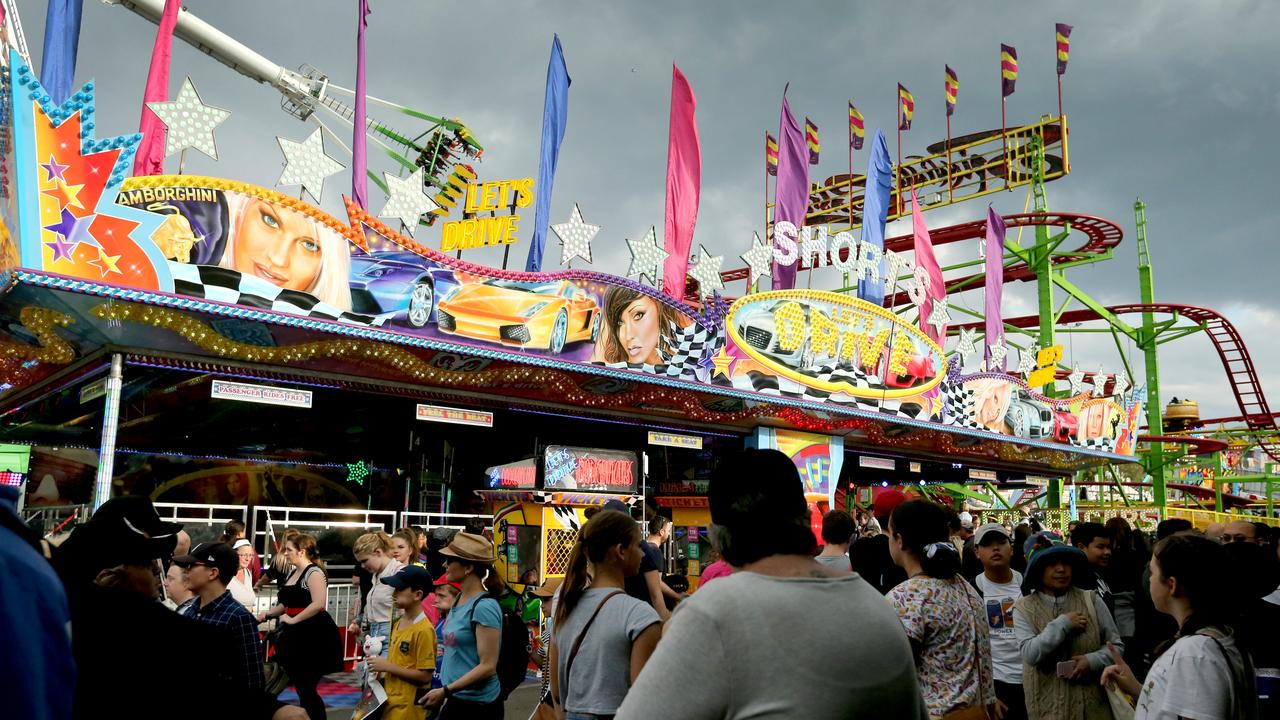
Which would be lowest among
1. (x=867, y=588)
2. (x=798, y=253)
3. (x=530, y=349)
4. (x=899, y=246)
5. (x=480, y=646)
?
(x=480, y=646)

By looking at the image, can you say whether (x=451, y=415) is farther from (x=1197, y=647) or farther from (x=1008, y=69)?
(x=1008, y=69)

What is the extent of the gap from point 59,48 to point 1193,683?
43.4ft

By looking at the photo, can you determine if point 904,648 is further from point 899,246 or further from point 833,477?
point 899,246

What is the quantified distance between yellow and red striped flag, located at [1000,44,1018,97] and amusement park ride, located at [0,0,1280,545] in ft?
4.40

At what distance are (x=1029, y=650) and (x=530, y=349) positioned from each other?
930 cm

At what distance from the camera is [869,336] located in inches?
675

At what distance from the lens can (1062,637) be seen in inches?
152

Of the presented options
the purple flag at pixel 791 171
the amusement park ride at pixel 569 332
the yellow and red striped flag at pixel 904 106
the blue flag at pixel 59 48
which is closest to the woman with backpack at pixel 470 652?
the amusement park ride at pixel 569 332

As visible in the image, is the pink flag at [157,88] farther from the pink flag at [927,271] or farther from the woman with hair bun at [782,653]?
the pink flag at [927,271]

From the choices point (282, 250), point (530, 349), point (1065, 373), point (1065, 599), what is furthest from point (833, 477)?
point (1065, 373)

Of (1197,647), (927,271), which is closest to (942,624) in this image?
(1197,647)

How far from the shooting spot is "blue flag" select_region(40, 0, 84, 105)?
1084cm

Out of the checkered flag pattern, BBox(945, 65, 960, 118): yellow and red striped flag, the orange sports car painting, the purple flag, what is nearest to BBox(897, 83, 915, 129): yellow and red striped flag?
BBox(945, 65, 960, 118): yellow and red striped flag

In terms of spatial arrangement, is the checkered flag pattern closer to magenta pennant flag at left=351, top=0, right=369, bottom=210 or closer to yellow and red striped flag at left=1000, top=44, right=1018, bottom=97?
magenta pennant flag at left=351, top=0, right=369, bottom=210
